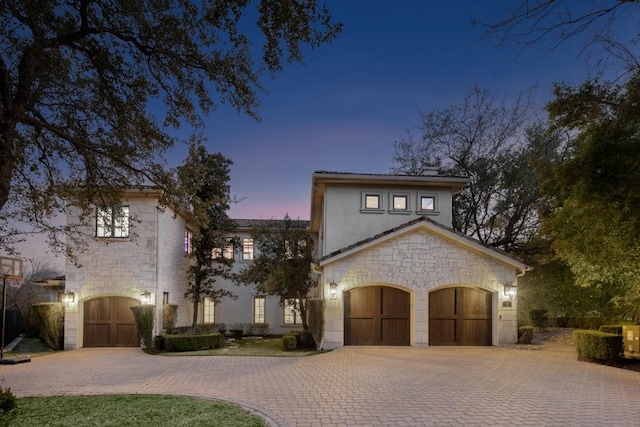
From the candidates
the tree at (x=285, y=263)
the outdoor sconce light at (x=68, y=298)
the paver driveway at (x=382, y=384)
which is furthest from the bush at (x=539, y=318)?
the outdoor sconce light at (x=68, y=298)

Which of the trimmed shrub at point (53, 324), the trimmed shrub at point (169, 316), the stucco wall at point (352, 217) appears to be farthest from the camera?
the stucco wall at point (352, 217)

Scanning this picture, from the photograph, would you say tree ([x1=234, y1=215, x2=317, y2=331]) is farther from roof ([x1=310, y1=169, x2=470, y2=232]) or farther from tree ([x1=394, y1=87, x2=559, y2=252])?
tree ([x1=394, y1=87, x2=559, y2=252])

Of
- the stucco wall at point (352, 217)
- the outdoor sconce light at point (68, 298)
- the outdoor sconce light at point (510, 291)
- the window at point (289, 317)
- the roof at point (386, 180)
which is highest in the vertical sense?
the roof at point (386, 180)

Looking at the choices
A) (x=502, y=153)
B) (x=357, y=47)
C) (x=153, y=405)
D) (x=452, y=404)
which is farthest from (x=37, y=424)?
(x=502, y=153)

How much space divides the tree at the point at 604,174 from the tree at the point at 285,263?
1080 centimetres

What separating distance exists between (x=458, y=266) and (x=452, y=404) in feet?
30.4

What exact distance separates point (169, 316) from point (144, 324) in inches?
95.4

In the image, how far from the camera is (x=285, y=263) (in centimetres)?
2008

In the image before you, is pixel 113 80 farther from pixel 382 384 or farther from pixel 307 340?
pixel 307 340

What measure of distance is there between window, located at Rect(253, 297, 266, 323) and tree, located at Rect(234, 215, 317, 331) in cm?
443

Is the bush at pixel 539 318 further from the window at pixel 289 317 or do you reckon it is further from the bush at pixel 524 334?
the window at pixel 289 317

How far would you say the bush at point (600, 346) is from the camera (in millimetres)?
12914

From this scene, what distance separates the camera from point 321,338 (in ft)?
53.0

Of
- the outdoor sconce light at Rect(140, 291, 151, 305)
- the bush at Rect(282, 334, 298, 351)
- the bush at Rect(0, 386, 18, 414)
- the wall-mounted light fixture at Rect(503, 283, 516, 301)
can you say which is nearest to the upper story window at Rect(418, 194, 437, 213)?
the wall-mounted light fixture at Rect(503, 283, 516, 301)
